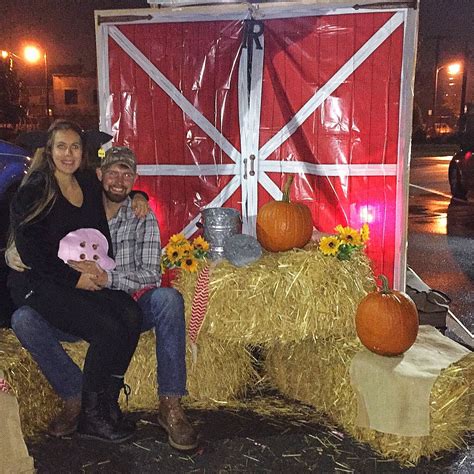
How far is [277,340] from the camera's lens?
3.93 m

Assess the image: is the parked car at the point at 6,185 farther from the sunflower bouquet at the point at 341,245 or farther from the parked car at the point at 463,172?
the parked car at the point at 463,172

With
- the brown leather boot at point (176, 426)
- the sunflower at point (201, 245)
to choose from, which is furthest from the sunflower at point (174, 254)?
the brown leather boot at point (176, 426)

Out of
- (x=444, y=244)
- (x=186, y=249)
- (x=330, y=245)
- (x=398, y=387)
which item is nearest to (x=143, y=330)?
(x=186, y=249)

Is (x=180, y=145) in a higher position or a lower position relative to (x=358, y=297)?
higher

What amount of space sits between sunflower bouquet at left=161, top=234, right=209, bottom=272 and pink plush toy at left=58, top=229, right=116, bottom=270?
41cm

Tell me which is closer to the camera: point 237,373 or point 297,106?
point 237,373

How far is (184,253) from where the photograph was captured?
13.4 feet

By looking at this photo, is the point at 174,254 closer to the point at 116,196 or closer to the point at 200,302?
the point at 200,302

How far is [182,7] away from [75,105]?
48.5 meters

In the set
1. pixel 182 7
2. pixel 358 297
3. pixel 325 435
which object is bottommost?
pixel 325 435

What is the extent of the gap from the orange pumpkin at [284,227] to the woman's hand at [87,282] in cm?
117

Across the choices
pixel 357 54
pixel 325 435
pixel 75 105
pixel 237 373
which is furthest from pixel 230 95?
pixel 75 105

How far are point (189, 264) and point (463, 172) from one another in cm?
1117

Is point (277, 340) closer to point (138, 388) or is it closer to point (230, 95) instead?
point (138, 388)
